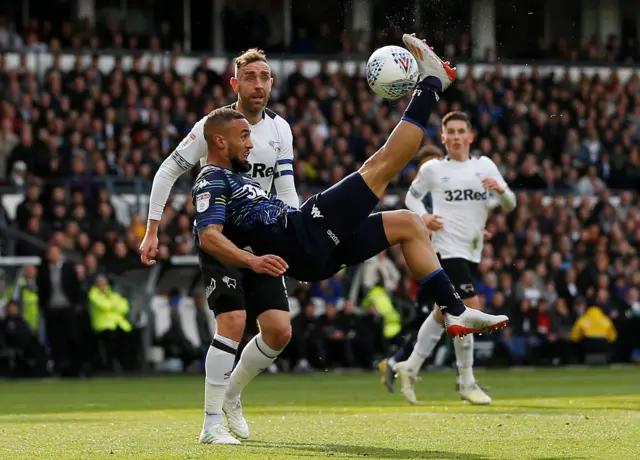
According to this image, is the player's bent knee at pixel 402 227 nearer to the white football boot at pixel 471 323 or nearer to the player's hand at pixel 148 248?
the white football boot at pixel 471 323

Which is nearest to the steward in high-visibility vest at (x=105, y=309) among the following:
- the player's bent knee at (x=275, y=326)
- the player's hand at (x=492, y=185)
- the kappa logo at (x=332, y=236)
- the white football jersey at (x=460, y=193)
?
the white football jersey at (x=460, y=193)

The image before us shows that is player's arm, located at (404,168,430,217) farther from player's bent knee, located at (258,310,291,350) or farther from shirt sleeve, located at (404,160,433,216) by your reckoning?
player's bent knee, located at (258,310,291,350)

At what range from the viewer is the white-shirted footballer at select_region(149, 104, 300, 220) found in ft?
30.7

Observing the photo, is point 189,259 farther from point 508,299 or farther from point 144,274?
point 508,299

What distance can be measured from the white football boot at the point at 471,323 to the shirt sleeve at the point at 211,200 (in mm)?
1610

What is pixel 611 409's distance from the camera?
11.1m

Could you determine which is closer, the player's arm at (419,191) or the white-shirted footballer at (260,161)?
the white-shirted footballer at (260,161)

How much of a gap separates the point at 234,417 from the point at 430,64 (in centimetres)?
273

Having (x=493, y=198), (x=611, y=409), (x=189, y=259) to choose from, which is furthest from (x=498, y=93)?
(x=611, y=409)

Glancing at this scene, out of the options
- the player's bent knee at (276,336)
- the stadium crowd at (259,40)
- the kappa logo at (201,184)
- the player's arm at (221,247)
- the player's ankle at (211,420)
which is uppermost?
the stadium crowd at (259,40)

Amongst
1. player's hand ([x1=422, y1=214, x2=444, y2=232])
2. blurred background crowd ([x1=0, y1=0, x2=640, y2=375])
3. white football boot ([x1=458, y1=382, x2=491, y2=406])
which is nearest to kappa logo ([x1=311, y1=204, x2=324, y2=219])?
player's hand ([x1=422, y1=214, x2=444, y2=232])

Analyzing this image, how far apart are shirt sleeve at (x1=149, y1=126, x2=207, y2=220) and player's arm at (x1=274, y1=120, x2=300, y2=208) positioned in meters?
0.63

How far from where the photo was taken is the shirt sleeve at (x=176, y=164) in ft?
30.6

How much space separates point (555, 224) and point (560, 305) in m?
2.61
